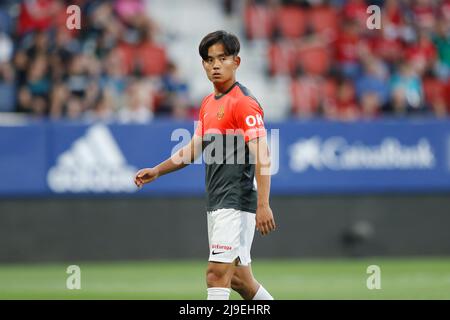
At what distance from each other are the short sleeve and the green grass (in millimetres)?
3654

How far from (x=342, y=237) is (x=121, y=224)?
10.9ft

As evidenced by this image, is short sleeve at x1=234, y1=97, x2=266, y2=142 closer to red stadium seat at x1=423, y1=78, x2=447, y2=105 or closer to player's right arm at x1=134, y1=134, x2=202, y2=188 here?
player's right arm at x1=134, y1=134, x2=202, y2=188

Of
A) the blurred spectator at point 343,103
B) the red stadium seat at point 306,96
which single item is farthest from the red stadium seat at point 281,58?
the blurred spectator at point 343,103

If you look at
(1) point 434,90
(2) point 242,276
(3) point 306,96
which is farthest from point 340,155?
(2) point 242,276

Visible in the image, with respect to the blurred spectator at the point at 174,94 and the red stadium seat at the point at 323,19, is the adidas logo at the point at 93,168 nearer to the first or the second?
the blurred spectator at the point at 174,94

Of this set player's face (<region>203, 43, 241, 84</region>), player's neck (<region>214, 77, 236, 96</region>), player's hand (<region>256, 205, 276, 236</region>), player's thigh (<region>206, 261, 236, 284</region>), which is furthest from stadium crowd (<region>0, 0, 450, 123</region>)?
player's hand (<region>256, 205, 276, 236</region>)

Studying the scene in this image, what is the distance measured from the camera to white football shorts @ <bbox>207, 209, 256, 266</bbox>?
800 centimetres

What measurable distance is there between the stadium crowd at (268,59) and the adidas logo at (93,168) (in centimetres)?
37

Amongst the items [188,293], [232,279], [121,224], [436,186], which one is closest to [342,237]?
[436,186]

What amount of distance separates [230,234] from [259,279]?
5.23 metres

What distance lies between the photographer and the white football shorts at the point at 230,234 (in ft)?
26.2
